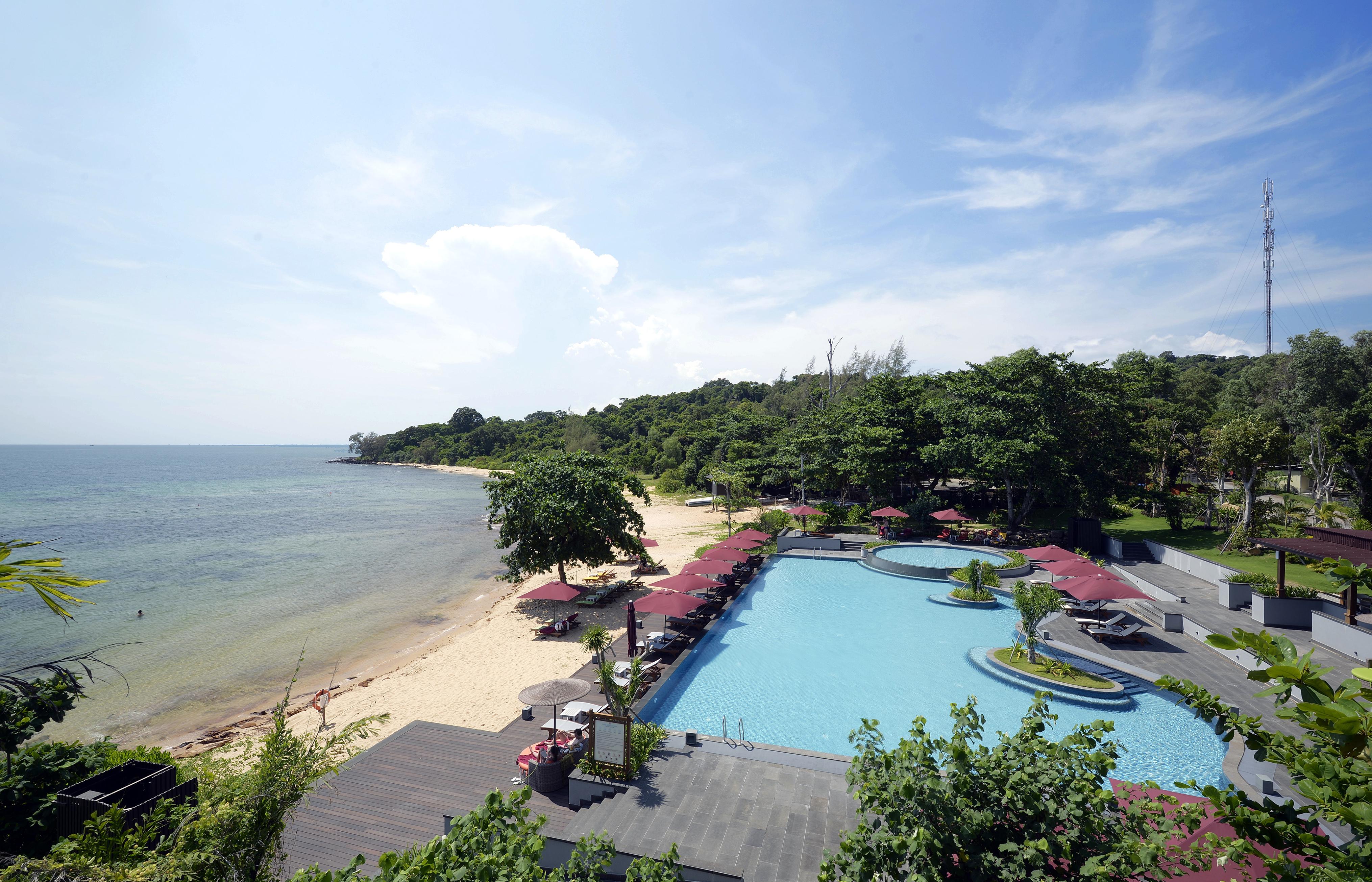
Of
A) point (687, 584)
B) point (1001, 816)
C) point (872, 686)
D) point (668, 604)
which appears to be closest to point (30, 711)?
point (1001, 816)

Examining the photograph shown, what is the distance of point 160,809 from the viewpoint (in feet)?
17.7

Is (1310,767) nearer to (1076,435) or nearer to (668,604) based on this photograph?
(668,604)

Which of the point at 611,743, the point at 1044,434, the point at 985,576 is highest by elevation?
the point at 1044,434

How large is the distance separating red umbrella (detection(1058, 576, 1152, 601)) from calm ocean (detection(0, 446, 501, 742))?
21635 mm

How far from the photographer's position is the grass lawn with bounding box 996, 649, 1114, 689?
13.5m

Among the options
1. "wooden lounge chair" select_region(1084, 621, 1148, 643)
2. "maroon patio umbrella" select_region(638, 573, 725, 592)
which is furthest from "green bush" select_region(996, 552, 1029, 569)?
"maroon patio umbrella" select_region(638, 573, 725, 592)

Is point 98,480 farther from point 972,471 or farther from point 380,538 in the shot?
point 972,471

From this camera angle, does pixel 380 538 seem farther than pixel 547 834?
Yes

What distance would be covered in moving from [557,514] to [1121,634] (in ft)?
57.5

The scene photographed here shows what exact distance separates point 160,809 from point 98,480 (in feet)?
486

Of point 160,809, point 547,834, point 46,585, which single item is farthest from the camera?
point 547,834

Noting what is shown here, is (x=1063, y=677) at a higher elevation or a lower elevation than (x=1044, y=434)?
lower

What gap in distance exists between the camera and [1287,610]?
1605 centimetres

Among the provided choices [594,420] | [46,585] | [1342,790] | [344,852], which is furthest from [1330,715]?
[594,420]
